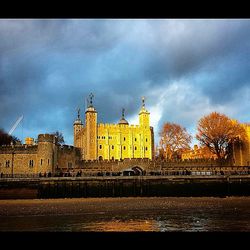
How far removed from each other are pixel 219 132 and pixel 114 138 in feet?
125

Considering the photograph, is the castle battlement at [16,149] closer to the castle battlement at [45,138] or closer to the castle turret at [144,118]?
the castle battlement at [45,138]

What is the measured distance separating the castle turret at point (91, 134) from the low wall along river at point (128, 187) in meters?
45.8

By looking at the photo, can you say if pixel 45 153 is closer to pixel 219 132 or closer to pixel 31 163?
pixel 31 163

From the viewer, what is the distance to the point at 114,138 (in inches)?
3893

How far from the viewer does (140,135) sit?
338 ft

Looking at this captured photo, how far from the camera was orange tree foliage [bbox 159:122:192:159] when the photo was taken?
264 feet

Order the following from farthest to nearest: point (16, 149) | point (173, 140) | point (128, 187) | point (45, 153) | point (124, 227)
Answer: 1. point (173, 140)
2. point (16, 149)
3. point (45, 153)
4. point (128, 187)
5. point (124, 227)

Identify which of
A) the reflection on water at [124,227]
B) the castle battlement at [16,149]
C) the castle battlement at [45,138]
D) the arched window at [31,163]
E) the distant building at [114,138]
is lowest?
the reflection on water at [124,227]

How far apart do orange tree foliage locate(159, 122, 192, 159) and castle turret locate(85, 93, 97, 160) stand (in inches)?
772

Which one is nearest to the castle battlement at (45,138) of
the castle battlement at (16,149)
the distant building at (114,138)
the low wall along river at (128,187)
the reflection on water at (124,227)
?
the castle battlement at (16,149)

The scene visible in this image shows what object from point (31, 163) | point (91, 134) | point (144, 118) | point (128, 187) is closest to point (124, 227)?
point (128, 187)

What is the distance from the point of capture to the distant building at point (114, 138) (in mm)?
94500
